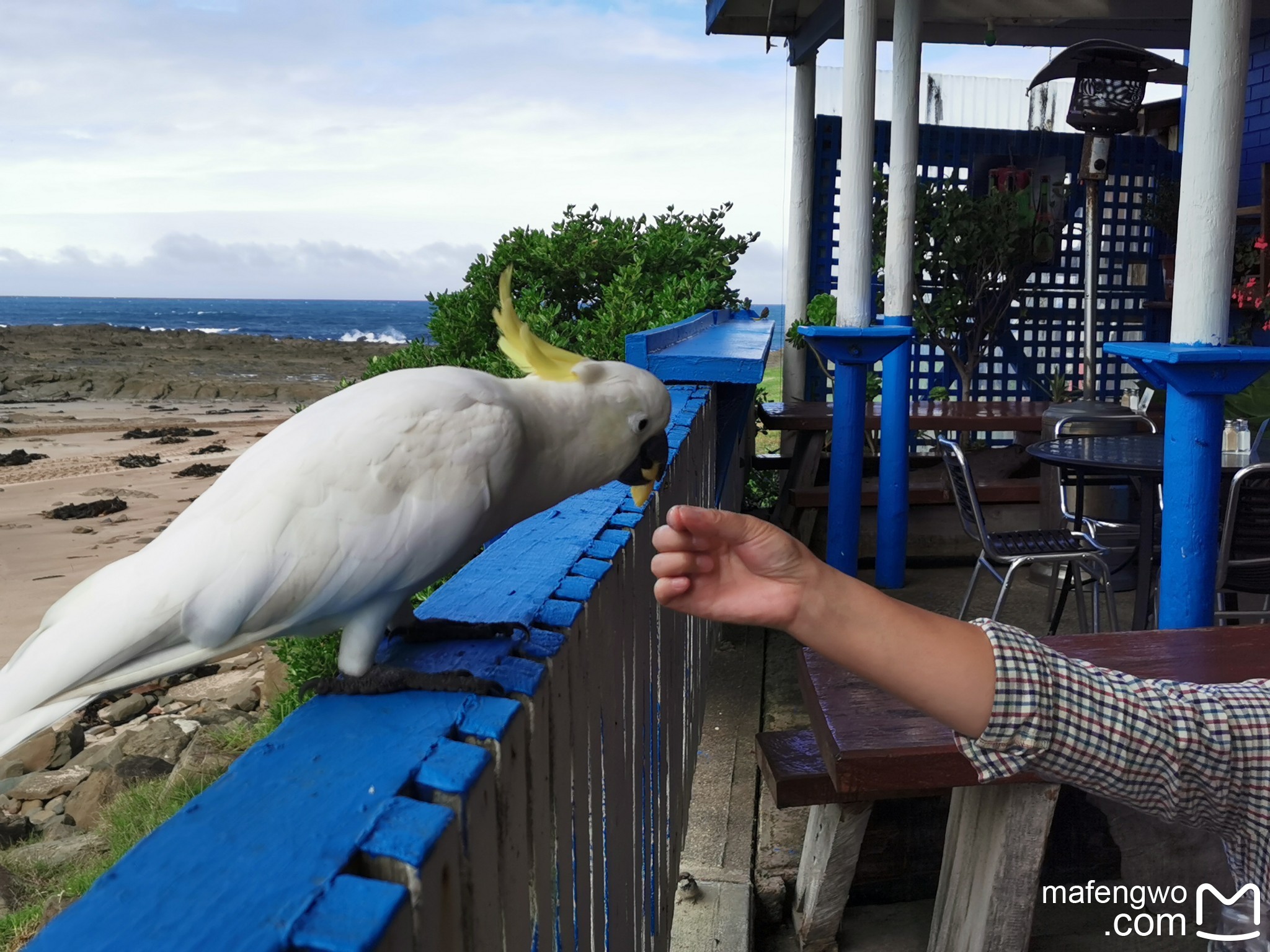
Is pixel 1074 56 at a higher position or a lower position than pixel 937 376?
higher

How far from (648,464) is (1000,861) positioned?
1173mm

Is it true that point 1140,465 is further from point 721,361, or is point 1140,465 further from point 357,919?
point 357,919

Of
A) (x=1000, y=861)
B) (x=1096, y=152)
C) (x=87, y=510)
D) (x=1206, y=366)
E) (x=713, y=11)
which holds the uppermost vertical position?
(x=713, y=11)

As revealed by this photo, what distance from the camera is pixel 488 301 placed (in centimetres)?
493

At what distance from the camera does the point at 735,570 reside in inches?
42.9

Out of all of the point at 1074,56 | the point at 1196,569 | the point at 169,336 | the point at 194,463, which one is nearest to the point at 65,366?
the point at 169,336

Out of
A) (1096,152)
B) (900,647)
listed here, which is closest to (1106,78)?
(1096,152)

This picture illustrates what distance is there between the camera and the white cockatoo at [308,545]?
1091 millimetres

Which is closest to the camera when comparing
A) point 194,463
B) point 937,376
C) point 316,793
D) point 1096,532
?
Answer: point 316,793

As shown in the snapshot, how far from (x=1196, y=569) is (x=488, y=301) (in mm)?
3200

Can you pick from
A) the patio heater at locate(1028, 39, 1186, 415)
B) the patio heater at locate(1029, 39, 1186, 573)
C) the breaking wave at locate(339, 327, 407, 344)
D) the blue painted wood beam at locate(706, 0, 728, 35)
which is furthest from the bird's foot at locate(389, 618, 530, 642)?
the breaking wave at locate(339, 327, 407, 344)

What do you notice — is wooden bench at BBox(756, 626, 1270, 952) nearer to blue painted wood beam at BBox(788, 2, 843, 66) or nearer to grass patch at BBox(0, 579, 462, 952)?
grass patch at BBox(0, 579, 462, 952)

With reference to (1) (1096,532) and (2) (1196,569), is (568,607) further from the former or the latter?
(1) (1096,532)

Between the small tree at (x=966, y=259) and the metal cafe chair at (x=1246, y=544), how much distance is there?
386 centimetres
